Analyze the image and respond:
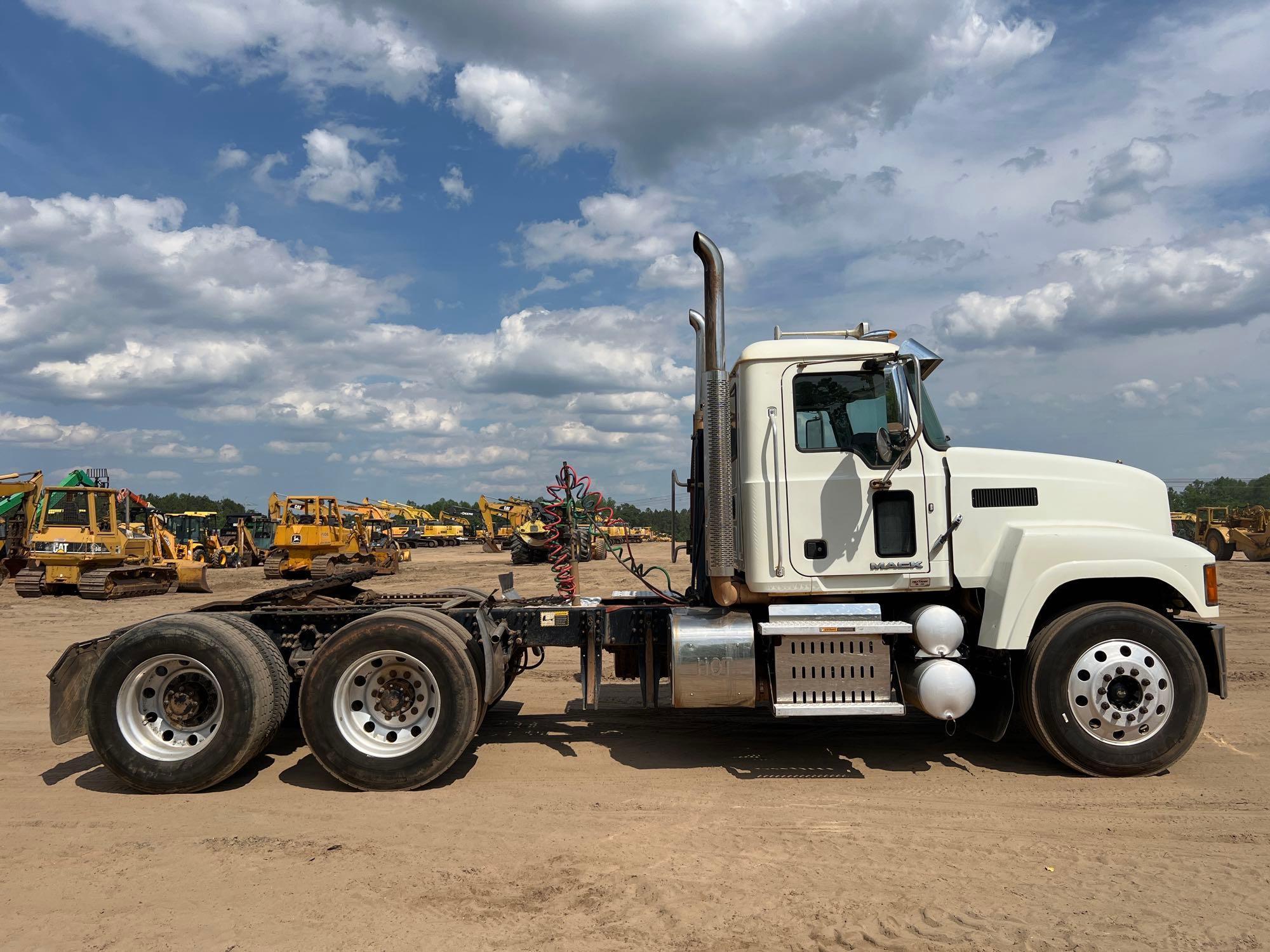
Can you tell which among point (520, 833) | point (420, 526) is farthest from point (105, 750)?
point (420, 526)

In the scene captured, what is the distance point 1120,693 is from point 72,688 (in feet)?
23.8

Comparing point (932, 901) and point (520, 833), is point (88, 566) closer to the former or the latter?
point (520, 833)

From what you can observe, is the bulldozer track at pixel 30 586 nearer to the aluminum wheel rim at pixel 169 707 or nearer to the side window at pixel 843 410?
the aluminum wheel rim at pixel 169 707

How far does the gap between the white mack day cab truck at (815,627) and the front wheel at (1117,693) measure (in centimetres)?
1

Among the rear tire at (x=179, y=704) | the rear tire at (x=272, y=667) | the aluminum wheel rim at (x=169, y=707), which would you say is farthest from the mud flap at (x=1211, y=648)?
the aluminum wheel rim at (x=169, y=707)

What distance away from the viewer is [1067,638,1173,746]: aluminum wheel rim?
5.58m

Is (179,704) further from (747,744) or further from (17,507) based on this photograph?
(17,507)

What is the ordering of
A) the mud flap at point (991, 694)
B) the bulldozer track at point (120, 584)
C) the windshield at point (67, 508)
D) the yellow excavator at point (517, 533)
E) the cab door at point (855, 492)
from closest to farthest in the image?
Result: the mud flap at point (991, 694), the cab door at point (855, 492), the bulldozer track at point (120, 584), the windshield at point (67, 508), the yellow excavator at point (517, 533)

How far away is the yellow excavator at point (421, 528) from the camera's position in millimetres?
57656

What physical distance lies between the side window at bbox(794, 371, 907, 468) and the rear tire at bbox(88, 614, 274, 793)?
424 centimetres

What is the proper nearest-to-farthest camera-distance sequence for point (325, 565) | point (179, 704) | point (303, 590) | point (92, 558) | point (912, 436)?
point (179, 704) < point (912, 436) < point (303, 590) < point (92, 558) < point (325, 565)

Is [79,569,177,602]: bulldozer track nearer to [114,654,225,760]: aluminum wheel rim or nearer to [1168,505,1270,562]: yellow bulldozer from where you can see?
[114,654,225,760]: aluminum wheel rim

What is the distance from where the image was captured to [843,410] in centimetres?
604

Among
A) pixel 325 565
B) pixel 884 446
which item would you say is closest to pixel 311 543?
pixel 325 565
